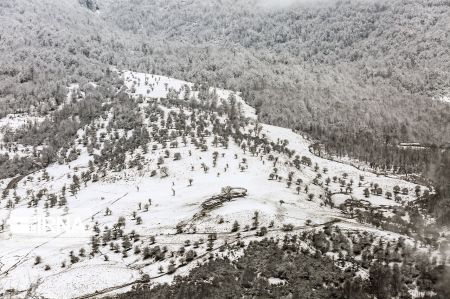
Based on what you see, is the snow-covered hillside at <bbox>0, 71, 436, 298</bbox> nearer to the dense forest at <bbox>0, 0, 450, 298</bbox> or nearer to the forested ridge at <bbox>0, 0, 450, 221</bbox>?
the dense forest at <bbox>0, 0, 450, 298</bbox>

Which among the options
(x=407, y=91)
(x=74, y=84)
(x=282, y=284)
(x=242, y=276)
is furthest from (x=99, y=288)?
(x=407, y=91)

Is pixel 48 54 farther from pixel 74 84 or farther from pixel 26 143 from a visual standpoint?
pixel 26 143

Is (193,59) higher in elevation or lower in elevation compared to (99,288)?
higher

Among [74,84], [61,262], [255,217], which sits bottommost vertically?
[61,262]

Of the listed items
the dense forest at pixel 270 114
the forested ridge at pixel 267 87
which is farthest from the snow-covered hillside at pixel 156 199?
the forested ridge at pixel 267 87

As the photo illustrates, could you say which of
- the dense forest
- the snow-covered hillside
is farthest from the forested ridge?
the snow-covered hillside

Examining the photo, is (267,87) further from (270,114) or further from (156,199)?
(156,199)

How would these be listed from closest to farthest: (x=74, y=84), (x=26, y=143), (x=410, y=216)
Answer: (x=410, y=216) < (x=26, y=143) < (x=74, y=84)

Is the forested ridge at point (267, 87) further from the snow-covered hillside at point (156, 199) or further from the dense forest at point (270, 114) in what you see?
the snow-covered hillside at point (156, 199)
